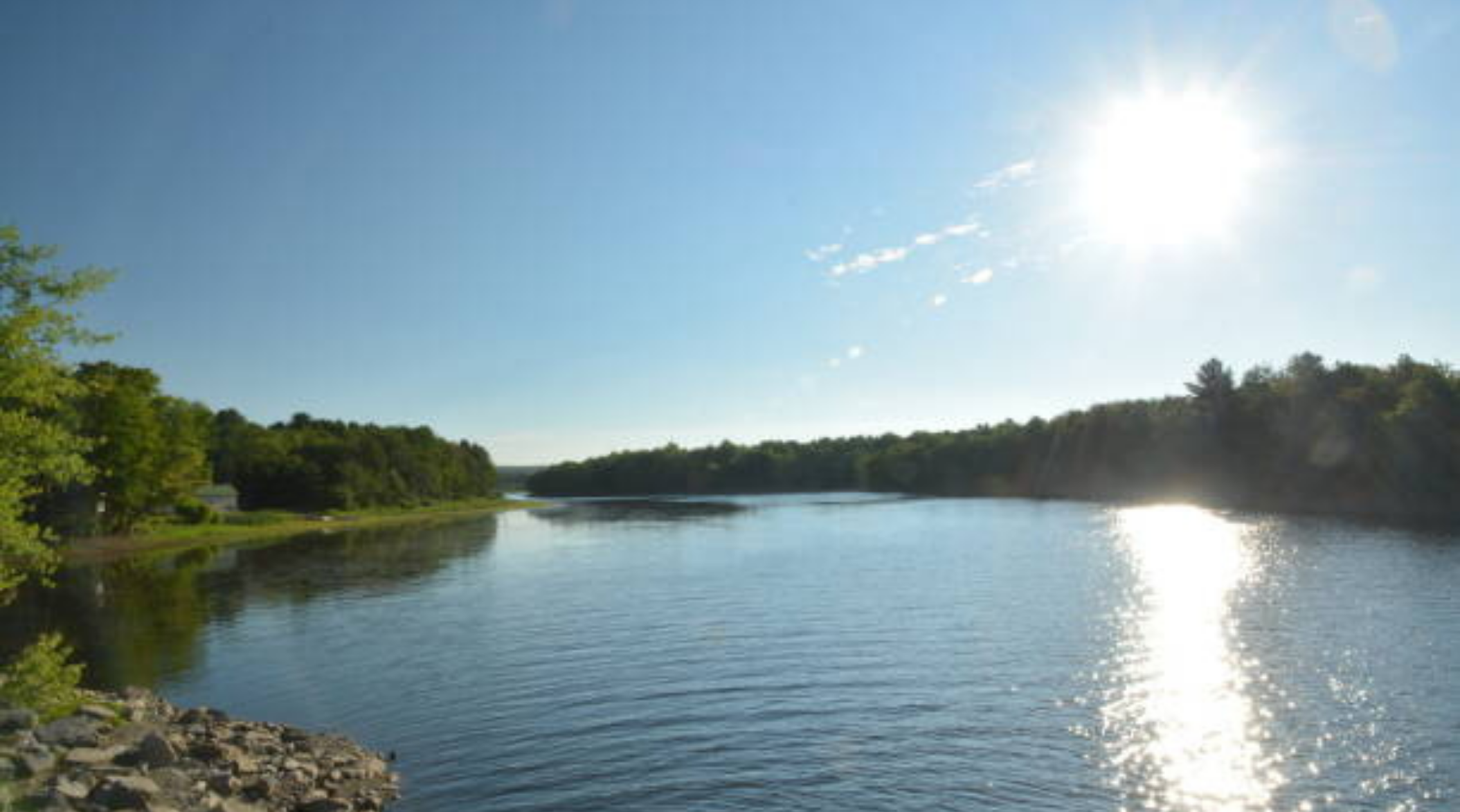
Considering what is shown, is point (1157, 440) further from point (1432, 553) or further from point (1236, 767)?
point (1236, 767)

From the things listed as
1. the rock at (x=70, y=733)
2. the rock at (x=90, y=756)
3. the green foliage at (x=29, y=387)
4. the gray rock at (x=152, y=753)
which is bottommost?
the gray rock at (x=152, y=753)

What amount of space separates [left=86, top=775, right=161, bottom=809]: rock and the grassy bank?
6798 centimetres

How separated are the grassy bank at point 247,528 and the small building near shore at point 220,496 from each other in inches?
473

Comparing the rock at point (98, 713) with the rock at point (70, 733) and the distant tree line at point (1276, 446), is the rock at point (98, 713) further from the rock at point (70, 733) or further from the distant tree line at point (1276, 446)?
the distant tree line at point (1276, 446)

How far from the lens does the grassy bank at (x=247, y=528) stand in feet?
240

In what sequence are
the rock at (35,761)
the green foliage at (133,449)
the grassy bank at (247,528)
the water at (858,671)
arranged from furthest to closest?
the green foliage at (133,449), the grassy bank at (247,528), the water at (858,671), the rock at (35,761)

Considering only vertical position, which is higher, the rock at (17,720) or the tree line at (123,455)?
the tree line at (123,455)

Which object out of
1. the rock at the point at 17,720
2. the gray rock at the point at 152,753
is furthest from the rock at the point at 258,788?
the rock at the point at 17,720

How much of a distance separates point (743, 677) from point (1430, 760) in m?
16.6

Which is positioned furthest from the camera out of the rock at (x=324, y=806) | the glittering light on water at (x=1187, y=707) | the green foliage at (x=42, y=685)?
the green foliage at (x=42, y=685)

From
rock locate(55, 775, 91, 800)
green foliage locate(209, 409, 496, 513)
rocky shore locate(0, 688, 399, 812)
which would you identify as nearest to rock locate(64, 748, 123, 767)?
rocky shore locate(0, 688, 399, 812)

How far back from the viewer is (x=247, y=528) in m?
97.4

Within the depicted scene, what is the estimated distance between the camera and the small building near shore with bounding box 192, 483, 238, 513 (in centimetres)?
12381

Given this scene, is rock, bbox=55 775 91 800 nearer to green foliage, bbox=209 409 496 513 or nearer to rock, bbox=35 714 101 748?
rock, bbox=35 714 101 748
